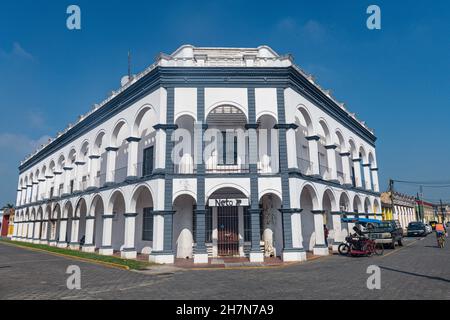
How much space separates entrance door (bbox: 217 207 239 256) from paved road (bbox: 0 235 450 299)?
442 centimetres

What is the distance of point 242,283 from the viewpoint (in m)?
9.78

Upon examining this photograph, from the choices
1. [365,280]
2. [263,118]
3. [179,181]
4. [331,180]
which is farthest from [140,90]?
[365,280]

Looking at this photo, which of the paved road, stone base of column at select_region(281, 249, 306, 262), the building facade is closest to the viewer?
the paved road

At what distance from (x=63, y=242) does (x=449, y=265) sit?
27.2 metres

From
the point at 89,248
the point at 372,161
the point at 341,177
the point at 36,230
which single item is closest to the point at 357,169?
the point at 341,177

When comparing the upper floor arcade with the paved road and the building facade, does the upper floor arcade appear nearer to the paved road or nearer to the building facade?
the paved road

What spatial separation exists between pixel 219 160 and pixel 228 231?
4.06m

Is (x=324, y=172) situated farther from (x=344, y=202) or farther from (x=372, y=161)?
(x=372, y=161)

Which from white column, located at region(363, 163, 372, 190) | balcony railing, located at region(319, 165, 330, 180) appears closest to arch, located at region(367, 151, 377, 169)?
white column, located at region(363, 163, 372, 190)

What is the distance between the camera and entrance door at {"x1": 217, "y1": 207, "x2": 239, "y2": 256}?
56.3ft

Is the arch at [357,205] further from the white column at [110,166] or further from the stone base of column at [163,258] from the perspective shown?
the white column at [110,166]

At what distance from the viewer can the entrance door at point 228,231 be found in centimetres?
1716
